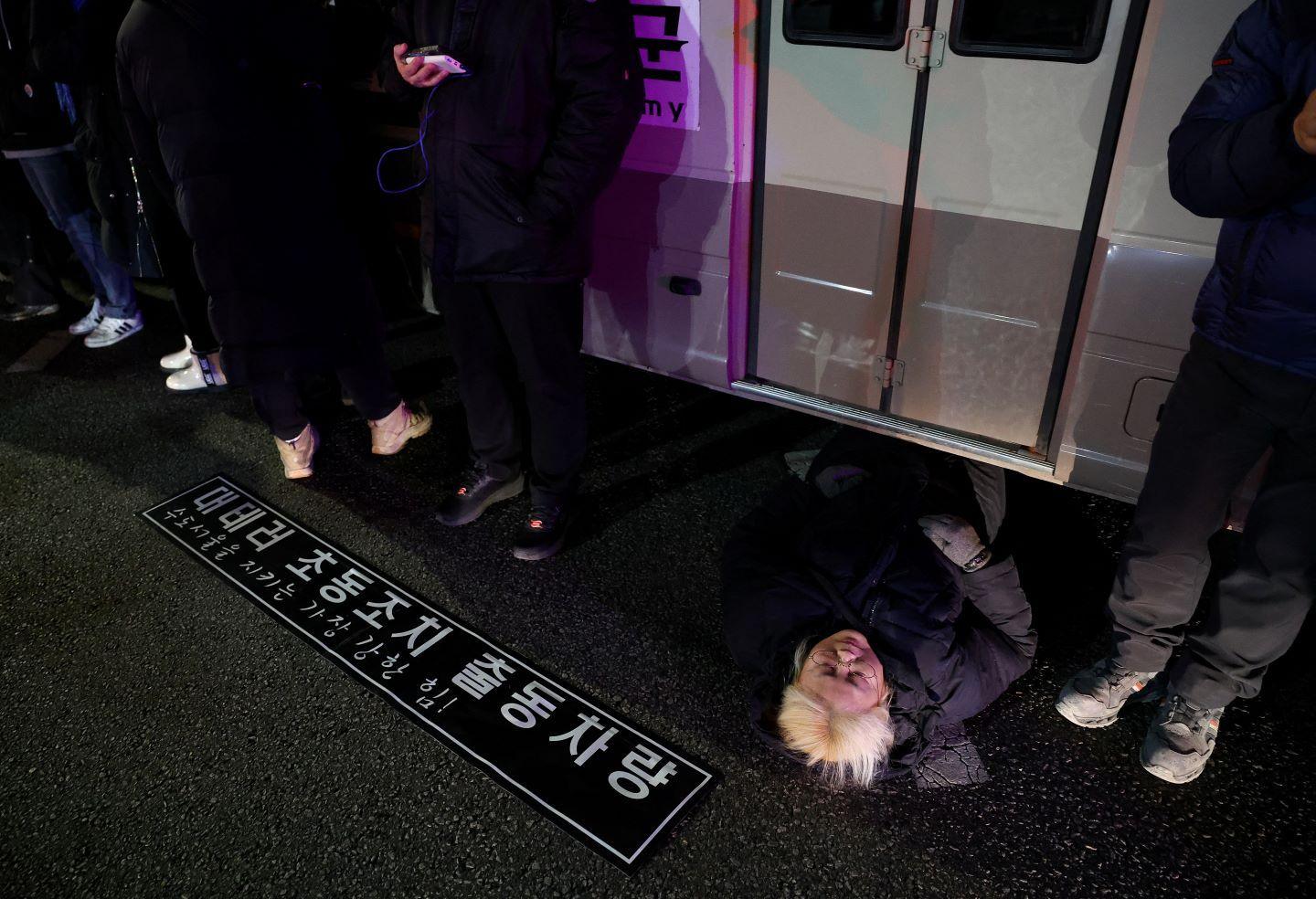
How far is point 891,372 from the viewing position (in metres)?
3.17

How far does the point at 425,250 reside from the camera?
2672 millimetres

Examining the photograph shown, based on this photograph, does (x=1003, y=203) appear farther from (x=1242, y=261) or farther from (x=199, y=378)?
(x=199, y=378)

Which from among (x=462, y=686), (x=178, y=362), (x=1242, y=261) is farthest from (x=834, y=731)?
(x=178, y=362)

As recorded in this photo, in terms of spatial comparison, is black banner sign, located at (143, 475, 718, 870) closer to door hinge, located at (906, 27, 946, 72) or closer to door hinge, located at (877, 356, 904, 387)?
door hinge, located at (877, 356, 904, 387)

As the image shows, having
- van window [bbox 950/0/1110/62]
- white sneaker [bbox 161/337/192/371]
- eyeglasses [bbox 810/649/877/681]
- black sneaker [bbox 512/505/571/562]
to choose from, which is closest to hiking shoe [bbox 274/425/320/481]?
black sneaker [bbox 512/505/571/562]

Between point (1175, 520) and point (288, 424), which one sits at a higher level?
point (1175, 520)

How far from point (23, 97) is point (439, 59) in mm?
2893

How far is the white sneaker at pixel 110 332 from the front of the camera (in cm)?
461

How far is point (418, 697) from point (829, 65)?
2287 millimetres

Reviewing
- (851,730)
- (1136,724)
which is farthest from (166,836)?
(1136,724)

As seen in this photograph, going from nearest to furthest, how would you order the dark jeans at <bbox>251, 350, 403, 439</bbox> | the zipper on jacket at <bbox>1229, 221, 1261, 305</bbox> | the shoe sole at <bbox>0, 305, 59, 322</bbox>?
1. the zipper on jacket at <bbox>1229, 221, 1261, 305</bbox>
2. the dark jeans at <bbox>251, 350, 403, 439</bbox>
3. the shoe sole at <bbox>0, 305, 59, 322</bbox>

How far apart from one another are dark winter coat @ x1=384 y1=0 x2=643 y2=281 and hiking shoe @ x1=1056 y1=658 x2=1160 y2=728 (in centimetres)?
186

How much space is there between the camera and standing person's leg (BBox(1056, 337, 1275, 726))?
1.92 metres

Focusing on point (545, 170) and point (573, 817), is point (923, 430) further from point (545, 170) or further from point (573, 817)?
point (573, 817)
